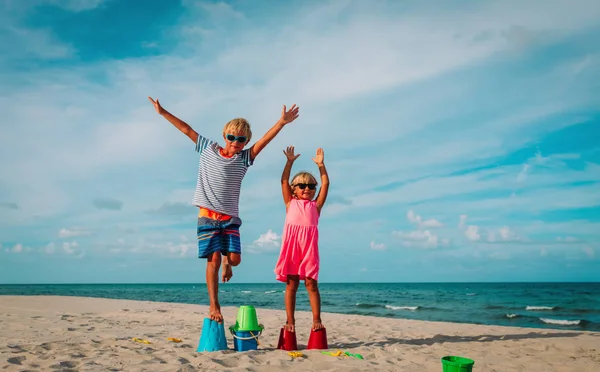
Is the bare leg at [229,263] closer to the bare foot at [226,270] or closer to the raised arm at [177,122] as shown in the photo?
the bare foot at [226,270]

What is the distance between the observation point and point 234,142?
4863 millimetres

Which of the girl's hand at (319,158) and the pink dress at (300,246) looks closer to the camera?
the pink dress at (300,246)

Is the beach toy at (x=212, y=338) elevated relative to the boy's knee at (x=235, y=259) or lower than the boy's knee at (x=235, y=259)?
lower

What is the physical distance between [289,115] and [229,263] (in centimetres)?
183

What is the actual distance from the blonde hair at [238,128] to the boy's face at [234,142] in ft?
0.11

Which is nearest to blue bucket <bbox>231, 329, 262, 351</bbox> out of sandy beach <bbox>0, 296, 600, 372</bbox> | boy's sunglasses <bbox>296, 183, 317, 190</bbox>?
sandy beach <bbox>0, 296, 600, 372</bbox>

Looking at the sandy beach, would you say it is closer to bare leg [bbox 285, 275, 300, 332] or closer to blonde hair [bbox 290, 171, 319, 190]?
bare leg [bbox 285, 275, 300, 332]

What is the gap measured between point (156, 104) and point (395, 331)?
18.6ft

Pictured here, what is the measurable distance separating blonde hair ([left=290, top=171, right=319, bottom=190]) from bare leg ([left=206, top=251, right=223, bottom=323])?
129cm

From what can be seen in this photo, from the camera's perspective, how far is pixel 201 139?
5.00 m

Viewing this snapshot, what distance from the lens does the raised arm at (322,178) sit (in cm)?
520

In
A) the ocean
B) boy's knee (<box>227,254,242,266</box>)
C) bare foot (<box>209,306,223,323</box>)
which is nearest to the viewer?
bare foot (<box>209,306,223,323</box>)

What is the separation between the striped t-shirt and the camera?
185 inches

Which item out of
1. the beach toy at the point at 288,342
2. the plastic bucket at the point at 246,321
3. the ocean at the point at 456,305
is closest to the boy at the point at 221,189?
the plastic bucket at the point at 246,321
